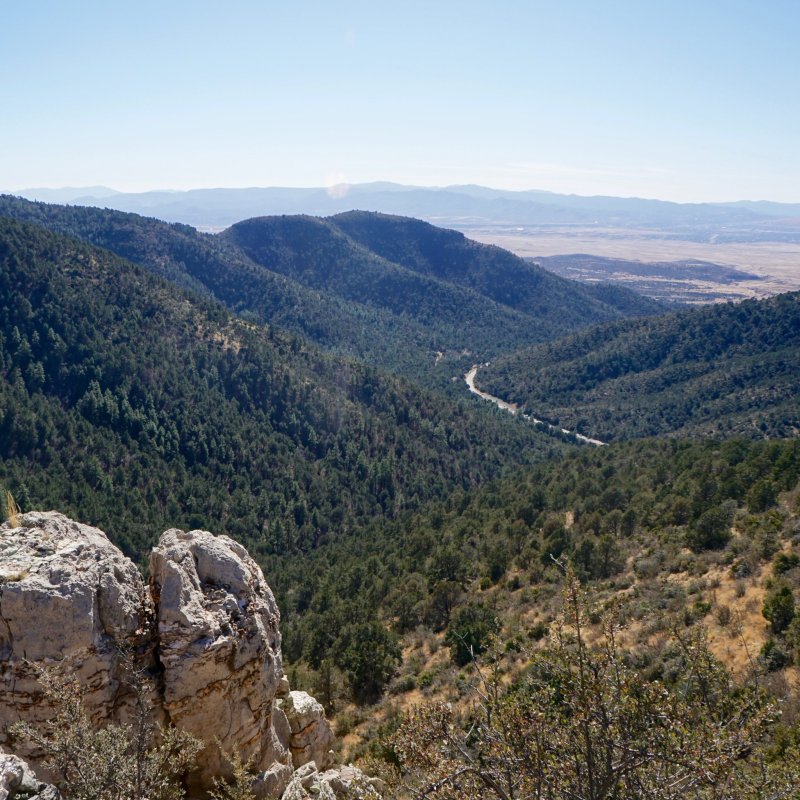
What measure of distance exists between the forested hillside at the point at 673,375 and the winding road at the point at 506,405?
1919mm

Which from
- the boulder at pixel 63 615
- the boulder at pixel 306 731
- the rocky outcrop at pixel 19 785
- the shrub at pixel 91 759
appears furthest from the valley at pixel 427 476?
the rocky outcrop at pixel 19 785

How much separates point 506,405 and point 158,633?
11768cm

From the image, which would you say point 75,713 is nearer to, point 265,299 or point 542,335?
point 265,299

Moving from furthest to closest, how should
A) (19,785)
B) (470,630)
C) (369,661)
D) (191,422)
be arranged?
(191,422) < (470,630) < (369,661) < (19,785)

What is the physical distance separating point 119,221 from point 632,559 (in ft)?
617

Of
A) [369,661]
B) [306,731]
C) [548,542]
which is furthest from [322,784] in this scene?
[548,542]

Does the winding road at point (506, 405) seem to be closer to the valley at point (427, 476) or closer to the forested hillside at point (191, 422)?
the valley at point (427, 476)

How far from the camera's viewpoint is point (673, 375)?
367 feet

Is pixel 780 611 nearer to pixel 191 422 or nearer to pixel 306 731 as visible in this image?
pixel 306 731

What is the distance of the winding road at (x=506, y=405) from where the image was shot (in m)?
103

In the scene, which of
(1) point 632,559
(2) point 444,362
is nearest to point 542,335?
(2) point 444,362

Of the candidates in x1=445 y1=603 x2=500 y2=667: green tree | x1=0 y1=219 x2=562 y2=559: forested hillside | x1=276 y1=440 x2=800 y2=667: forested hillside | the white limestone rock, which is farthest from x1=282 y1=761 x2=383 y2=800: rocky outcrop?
x1=0 y1=219 x2=562 y2=559: forested hillside

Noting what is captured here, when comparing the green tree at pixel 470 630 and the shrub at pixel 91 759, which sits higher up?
the shrub at pixel 91 759

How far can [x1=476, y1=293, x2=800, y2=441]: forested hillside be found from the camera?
8769 cm
